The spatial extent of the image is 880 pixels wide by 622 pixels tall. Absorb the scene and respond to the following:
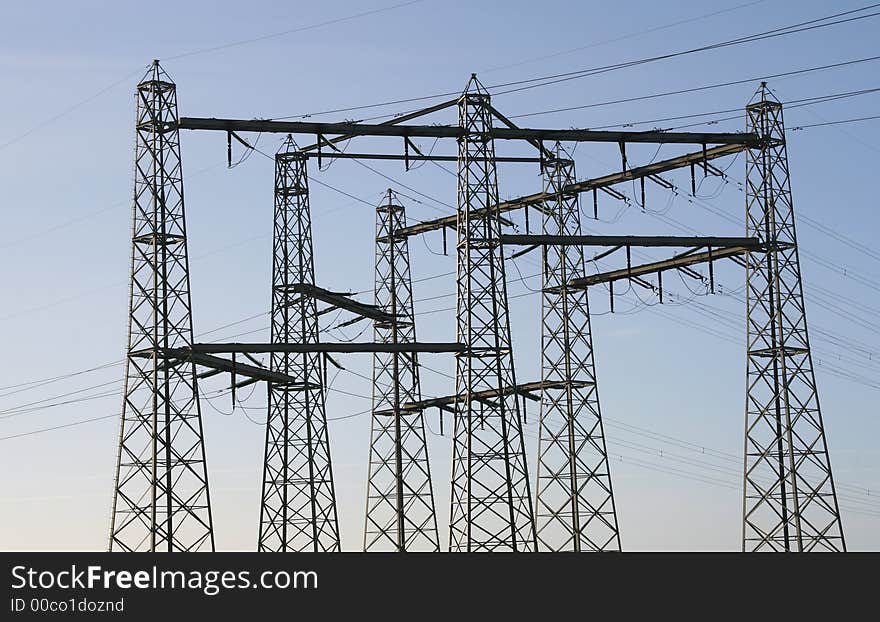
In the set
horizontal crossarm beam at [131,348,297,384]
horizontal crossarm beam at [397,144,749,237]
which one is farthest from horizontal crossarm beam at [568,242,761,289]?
horizontal crossarm beam at [131,348,297,384]

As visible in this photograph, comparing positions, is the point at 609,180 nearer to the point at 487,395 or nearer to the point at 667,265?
the point at 667,265

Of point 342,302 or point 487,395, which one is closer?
point 487,395

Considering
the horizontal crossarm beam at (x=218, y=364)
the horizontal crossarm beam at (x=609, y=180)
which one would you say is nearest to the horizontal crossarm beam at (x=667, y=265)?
the horizontal crossarm beam at (x=609, y=180)

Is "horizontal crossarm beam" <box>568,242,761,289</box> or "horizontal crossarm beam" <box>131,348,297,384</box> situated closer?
"horizontal crossarm beam" <box>131,348,297,384</box>

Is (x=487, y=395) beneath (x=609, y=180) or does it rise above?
beneath

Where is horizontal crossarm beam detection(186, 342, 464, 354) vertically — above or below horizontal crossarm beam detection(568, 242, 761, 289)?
below

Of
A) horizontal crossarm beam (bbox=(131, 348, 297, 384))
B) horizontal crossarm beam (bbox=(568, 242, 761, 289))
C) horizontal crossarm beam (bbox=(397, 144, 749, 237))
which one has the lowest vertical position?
horizontal crossarm beam (bbox=(131, 348, 297, 384))

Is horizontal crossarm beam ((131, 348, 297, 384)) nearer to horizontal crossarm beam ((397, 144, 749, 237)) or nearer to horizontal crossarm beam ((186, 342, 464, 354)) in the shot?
horizontal crossarm beam ((186, 342, 464, 354))

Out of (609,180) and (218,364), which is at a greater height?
(609,180)

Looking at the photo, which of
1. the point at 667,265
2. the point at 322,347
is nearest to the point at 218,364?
the point at 322,347

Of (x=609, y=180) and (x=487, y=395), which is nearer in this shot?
(x=487, y=395)
